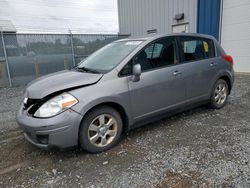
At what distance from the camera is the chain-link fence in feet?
25.1

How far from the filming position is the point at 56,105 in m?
2.32

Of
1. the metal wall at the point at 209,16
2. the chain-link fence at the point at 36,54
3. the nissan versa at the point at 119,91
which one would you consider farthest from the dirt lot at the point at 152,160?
the metal wall at the point at 209,16

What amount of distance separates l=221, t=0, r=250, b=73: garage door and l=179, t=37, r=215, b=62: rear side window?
4.83m

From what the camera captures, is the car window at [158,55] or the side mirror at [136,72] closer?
the side mirror at [136,72]

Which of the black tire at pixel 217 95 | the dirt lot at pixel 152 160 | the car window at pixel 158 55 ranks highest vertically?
the car window at pixel 158 55

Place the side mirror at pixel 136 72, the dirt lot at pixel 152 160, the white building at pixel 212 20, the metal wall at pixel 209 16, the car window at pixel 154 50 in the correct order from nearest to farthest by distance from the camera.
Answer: the dirt lot at pixel 152 160 → the side mirror at pixel 136 72 → the car window at pixel 154 50 → the white building at pixel 212 20 → the metal wall at pixel 209 16

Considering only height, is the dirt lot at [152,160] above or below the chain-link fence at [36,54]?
below

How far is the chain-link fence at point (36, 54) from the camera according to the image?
7.64 metres

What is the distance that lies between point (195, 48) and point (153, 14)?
9.03 m

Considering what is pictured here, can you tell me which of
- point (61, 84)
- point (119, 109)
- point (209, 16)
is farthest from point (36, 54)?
point (209, 16)

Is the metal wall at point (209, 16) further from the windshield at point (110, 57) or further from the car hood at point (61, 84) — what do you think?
the car hood at point (61, 84)

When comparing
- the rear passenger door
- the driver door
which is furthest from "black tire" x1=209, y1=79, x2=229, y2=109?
the driver door

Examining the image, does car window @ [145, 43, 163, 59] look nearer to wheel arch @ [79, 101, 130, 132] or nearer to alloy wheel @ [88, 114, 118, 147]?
wheel arch @ [79, 101, 130, 132]

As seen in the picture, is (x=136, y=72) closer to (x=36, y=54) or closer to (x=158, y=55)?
(x=158, y=55)
